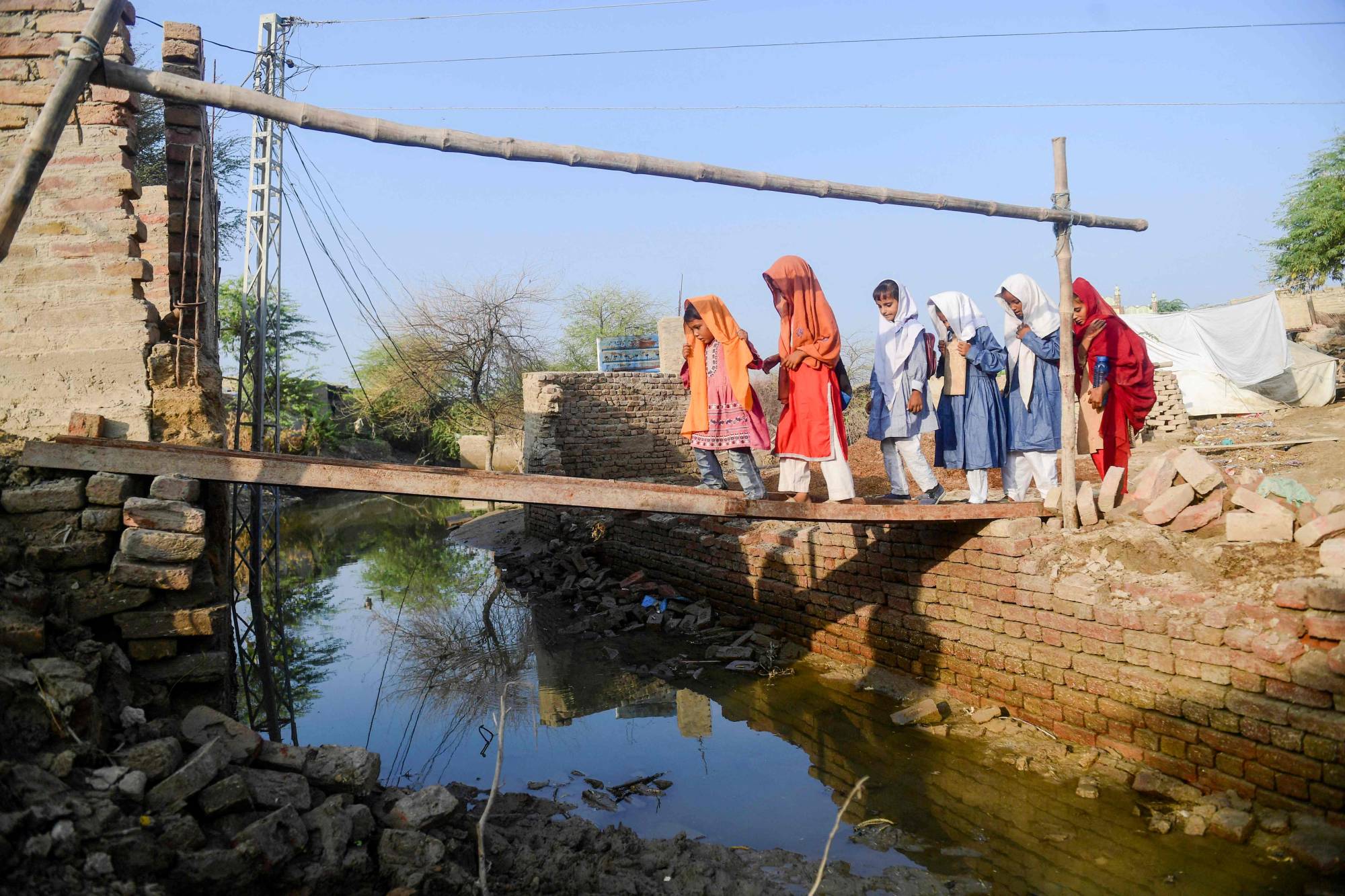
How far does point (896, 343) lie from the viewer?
612 cm

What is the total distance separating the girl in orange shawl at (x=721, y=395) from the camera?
599cm

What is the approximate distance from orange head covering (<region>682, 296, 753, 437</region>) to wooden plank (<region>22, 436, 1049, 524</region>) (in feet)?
2.96

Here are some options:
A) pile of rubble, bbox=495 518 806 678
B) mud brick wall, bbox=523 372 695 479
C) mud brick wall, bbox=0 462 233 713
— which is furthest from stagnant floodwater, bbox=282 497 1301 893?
mud brick wall, bbox=523 372 695 479

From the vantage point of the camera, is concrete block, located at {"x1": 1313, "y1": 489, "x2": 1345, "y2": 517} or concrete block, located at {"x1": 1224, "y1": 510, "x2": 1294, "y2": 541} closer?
concrete block, located at {"x1": 1313, "y1": 489, "x2": 1345, "y2": 517}

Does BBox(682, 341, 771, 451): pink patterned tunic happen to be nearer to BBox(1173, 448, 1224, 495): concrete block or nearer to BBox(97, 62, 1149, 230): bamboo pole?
BBox(97, 62, 1149, 230): bamboo pole

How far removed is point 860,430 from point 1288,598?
14466 mm

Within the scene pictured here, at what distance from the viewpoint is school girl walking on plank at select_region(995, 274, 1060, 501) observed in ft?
19.8

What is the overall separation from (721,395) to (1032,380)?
2.20 meters

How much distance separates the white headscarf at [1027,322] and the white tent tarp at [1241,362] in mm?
12660

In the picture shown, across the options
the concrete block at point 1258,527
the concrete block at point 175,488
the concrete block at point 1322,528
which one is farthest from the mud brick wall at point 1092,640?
the concrete block at point 175,488

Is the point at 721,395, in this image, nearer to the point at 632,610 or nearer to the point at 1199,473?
the point at 1199,473

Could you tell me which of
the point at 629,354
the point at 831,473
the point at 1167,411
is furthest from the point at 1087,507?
the point at 629,354

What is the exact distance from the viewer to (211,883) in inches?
109

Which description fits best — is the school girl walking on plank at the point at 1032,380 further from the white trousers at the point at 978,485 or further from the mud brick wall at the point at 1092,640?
the mud brick wall at the point at 1092,640
